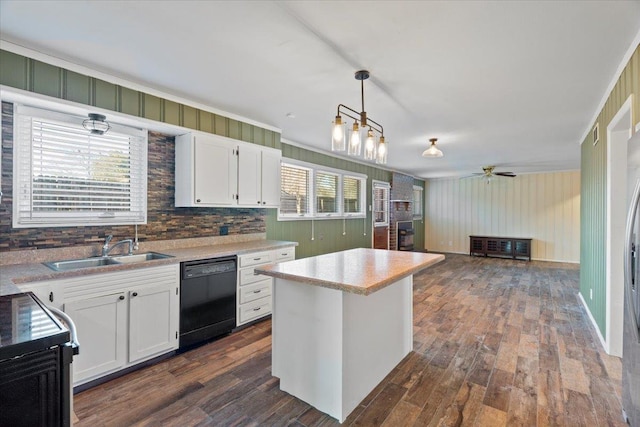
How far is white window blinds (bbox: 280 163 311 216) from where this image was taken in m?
4.68

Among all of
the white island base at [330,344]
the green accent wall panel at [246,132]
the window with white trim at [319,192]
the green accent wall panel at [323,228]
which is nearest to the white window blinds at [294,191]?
the window with white trim at [319,192]

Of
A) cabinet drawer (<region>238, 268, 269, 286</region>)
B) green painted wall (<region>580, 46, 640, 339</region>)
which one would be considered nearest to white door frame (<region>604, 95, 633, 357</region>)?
green painted wall (<region>580, 46, 640, 339</region>)

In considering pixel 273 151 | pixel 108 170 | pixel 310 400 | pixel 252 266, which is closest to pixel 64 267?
pixel 108 170

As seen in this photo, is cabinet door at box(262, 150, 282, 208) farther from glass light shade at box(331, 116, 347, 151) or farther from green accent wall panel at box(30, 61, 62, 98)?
green accent wall panel at box(30, 61, 62, 98)

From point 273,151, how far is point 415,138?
2155 millimetres

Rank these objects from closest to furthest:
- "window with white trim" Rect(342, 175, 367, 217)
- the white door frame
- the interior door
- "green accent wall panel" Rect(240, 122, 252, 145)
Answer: the white door frame < "green accent wall panel" Rect(240, 122, 252, 145) < "window with white trim" Rect(342, 175, 367, 217) < the interior door

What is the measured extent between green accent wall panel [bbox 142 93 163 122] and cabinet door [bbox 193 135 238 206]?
0.38 meters

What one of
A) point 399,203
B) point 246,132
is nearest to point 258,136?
point 246,132

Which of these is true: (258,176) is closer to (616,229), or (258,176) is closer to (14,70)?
(14,70)

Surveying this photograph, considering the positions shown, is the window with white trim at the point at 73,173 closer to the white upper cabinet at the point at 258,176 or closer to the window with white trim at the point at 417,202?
the white upper cabinet at the point at 258,176

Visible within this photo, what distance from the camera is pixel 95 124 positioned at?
99.8 inches

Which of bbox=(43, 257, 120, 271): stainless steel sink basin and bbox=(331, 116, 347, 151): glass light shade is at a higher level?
bbox=(331, 116, 347, 151): glass light shade

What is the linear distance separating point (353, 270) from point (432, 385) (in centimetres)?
111

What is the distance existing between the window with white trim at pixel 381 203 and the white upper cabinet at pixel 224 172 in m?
3.50
